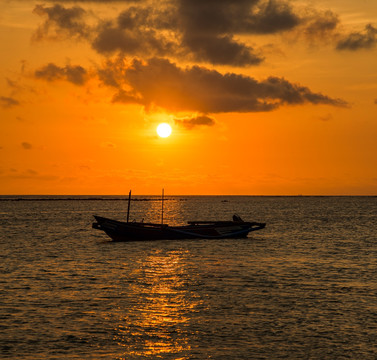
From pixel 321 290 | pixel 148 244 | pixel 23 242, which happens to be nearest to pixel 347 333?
pixel 321 290

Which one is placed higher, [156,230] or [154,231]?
[156,230]

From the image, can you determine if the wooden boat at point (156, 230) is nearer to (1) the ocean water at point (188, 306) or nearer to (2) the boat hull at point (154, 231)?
(2) the boat hull at point (154, 231)

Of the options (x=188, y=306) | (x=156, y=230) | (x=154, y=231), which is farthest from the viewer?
(x=156, y=230)

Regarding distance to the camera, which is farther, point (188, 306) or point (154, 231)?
point (154, 231)

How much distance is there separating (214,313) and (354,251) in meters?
33.6

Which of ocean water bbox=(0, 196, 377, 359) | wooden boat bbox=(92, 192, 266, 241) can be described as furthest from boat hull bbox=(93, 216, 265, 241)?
ocean water bbox=(0, 196, 377, 359)

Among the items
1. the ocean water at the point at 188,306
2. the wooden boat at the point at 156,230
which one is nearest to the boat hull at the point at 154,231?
the wooden boat at the point at 156,230

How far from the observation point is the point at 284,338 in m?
22.2

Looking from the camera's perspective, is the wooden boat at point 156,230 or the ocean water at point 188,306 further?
the wooden boat at point 156,230

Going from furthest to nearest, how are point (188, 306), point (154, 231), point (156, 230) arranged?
point (156, 230)
point (154, 231)
point (188, 306)

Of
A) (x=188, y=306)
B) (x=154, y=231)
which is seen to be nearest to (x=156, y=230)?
(x=154, y=231)

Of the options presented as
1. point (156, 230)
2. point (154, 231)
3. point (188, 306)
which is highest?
point (156, 230)

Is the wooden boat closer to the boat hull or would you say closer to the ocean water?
the boat hull

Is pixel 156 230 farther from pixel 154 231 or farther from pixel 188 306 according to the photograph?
pixel 188 306
